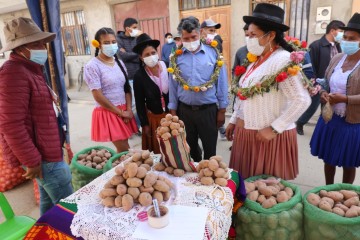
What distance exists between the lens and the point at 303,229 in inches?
77.9

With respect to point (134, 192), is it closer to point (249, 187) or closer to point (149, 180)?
point (149, 180)

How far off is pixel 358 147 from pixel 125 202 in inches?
83.8

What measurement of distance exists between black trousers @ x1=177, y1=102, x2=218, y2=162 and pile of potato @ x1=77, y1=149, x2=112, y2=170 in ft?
3.24

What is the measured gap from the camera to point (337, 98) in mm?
2275

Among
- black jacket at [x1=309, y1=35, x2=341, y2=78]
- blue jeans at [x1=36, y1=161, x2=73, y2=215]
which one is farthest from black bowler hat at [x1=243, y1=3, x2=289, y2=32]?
black jacket at [x1=309, y1=35, x2=341, y2=78]

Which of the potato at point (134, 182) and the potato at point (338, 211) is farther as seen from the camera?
the potato at point (338, 211)

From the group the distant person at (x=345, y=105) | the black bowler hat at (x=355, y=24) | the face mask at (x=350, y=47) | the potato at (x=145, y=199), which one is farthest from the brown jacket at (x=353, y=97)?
the potato at (x=145, y=199)

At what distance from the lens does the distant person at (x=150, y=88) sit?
2.86 m

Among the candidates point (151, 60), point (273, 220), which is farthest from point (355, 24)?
point (151, 60)

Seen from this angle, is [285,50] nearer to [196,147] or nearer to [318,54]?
[196,147]

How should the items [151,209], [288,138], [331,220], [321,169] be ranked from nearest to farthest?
[151,209]
[331,220]
[288,138]
[321,169]

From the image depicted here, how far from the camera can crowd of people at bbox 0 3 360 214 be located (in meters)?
1.82

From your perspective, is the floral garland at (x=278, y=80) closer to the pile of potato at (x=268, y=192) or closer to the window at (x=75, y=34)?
the pile of potato at (x=268, y=192)

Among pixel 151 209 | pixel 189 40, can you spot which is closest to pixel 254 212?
pixel 151 209
